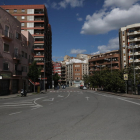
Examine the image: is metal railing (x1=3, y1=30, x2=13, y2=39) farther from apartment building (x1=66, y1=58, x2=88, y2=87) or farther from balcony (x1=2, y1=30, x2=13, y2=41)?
apartment building (x1=66, y1=58, x2=88, y2=87)

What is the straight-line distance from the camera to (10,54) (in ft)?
102

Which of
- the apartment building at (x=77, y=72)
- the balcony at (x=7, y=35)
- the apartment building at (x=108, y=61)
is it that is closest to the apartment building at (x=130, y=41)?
the apartment building at (x=108, y=61)

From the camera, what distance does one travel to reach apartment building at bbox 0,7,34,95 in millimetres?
28508

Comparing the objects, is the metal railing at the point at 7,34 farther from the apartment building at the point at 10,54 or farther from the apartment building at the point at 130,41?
the apartment building at the point at 130,41

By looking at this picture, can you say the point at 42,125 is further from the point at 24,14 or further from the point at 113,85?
the point at 24,14

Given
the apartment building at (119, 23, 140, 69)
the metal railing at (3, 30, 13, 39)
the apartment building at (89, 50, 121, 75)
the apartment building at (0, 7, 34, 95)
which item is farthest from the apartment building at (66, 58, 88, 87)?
the metal railing at (3, 30, 13, 39)

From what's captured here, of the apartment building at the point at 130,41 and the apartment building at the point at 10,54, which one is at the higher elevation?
the apartment building at the point at 130,41

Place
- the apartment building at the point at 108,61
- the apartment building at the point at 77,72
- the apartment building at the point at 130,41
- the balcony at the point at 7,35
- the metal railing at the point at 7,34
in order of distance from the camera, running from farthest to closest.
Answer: the apartment building at the point at 77,72 → the apartment building at the point at 108,61 → the apartment building at the point at 130,41 → the metal railing at the point at 7,34 → the balcony at the point at 7,35

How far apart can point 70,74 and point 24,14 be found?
6183 cm

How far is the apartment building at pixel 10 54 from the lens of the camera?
28508 millimetres

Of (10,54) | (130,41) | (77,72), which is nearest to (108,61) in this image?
(130,41)

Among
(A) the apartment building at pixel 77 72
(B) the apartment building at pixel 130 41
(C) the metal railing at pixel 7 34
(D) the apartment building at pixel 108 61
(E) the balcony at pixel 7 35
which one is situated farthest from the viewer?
(A) the apartment building at pixel 77 72

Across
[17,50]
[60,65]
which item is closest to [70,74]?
[60,65]

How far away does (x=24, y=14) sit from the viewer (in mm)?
61469
